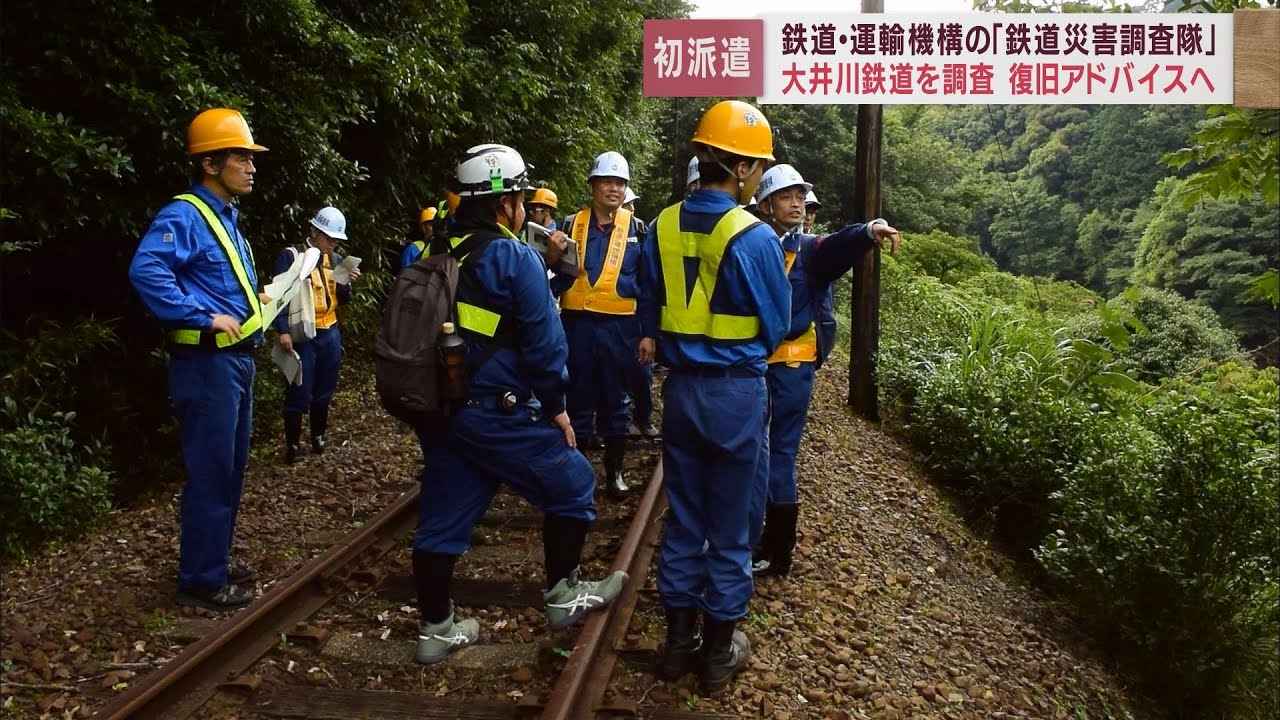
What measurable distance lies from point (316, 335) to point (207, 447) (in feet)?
10.4

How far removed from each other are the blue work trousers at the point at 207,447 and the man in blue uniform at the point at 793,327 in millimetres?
2794

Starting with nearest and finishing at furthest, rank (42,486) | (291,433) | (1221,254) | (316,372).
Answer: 1. (42,486)
2. (291,433)
3. (316,372)
4. (1221,254)

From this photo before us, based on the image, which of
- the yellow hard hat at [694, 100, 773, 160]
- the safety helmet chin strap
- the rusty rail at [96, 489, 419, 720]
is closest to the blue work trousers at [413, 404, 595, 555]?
the rusty rail at [96, 489, 419, 720]

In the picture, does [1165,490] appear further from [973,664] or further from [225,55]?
[225,55]

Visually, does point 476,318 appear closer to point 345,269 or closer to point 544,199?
point 544,199

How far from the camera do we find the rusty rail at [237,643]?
11.7 feet

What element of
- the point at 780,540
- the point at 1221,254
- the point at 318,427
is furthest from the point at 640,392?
the point at 1221,254

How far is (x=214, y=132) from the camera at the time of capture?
4.50 metres

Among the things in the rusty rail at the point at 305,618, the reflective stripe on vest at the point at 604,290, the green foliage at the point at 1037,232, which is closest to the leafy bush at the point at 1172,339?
the reflective stripe on vest at the point at 604,290

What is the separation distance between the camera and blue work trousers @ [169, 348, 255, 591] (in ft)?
14.8

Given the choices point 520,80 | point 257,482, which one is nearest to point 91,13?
point 257,482

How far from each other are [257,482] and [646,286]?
4404 mm

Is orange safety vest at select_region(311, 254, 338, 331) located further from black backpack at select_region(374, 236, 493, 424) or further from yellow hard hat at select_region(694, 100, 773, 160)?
yellow hard hat at select_region(694, 100, 773, 160)

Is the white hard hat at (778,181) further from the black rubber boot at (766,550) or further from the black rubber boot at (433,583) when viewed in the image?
the black rubber boot at (433,583)
